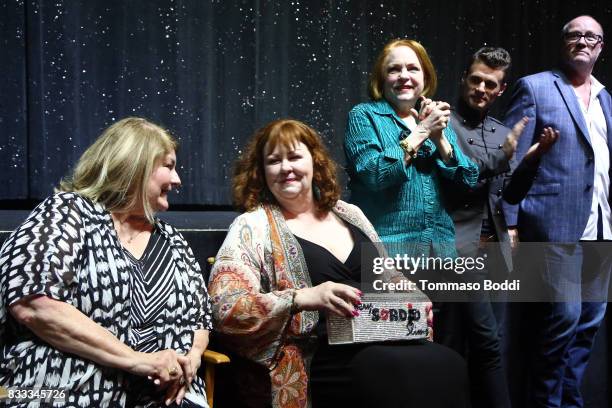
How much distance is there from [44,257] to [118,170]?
13.3 inches

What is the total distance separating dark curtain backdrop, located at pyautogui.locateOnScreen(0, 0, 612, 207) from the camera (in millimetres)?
2873

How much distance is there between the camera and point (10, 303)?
1.77 meters

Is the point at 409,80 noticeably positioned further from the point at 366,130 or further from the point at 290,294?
the point at 290,294

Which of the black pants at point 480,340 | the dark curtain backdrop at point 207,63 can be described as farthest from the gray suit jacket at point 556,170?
the dark curtain backdrop at point 207,63

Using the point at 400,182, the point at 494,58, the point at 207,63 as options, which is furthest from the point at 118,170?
the point at 494,58

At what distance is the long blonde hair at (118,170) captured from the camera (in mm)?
2023

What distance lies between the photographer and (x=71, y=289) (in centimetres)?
184

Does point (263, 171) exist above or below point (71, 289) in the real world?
above

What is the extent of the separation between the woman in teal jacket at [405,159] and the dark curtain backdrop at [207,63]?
85 centimetres

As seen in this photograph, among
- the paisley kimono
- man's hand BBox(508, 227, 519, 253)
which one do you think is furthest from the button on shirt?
the paisley kimono

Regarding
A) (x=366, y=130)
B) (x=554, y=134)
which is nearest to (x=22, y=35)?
(x=366, y=130)

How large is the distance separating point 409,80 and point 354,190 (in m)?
0.43

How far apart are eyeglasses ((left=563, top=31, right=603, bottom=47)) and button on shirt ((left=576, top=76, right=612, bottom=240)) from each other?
7.8 inches

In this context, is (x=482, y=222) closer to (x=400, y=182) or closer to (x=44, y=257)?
(x=400, y=182)
